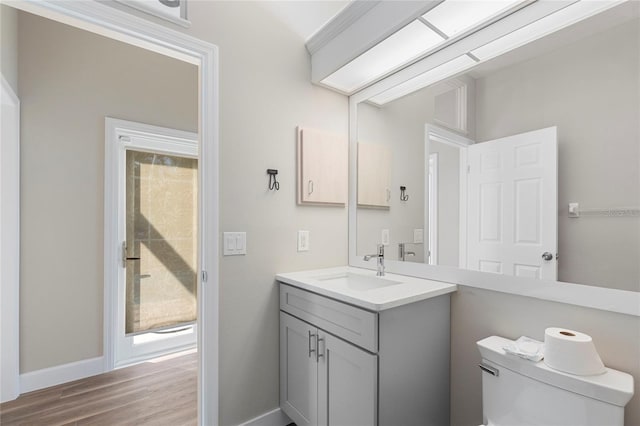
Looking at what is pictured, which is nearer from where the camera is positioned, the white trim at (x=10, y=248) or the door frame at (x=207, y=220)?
the door frame at (x=207, y=220)

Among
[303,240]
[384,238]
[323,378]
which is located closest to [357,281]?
[384,238]

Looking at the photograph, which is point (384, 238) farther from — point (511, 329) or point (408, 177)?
point (511, 329)

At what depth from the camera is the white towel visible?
1097mm

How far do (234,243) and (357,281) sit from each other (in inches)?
31.2

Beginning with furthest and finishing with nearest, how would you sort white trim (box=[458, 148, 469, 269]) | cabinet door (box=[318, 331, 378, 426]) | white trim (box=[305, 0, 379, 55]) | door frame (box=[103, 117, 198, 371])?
door frame (box=[103, 117, 198, 371]) → white trim (box=[305, 0, 379, 55]) → white trim (box=[458, 148, 469, 269]) → cabinet door (box=[318, 331, 378, 426])

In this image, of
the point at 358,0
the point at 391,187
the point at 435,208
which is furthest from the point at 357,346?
the point at 358,0

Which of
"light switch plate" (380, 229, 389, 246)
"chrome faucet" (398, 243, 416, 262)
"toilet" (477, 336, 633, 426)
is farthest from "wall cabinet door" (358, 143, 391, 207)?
"toilet" (477, 336, 633, 426)

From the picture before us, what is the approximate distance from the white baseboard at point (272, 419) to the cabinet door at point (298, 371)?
0.17 ft

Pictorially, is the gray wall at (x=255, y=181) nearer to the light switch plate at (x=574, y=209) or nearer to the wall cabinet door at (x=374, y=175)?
the wall cabinet door at (x=374, y=175)

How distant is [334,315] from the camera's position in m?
1.45

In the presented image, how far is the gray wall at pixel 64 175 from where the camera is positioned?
2205 mm

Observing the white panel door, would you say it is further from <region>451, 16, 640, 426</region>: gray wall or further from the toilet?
the toilet

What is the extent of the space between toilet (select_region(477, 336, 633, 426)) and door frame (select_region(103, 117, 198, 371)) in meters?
2.71

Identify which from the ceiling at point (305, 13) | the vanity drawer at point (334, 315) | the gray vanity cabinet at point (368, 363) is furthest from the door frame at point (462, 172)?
the ceiling at point (305, 13)
